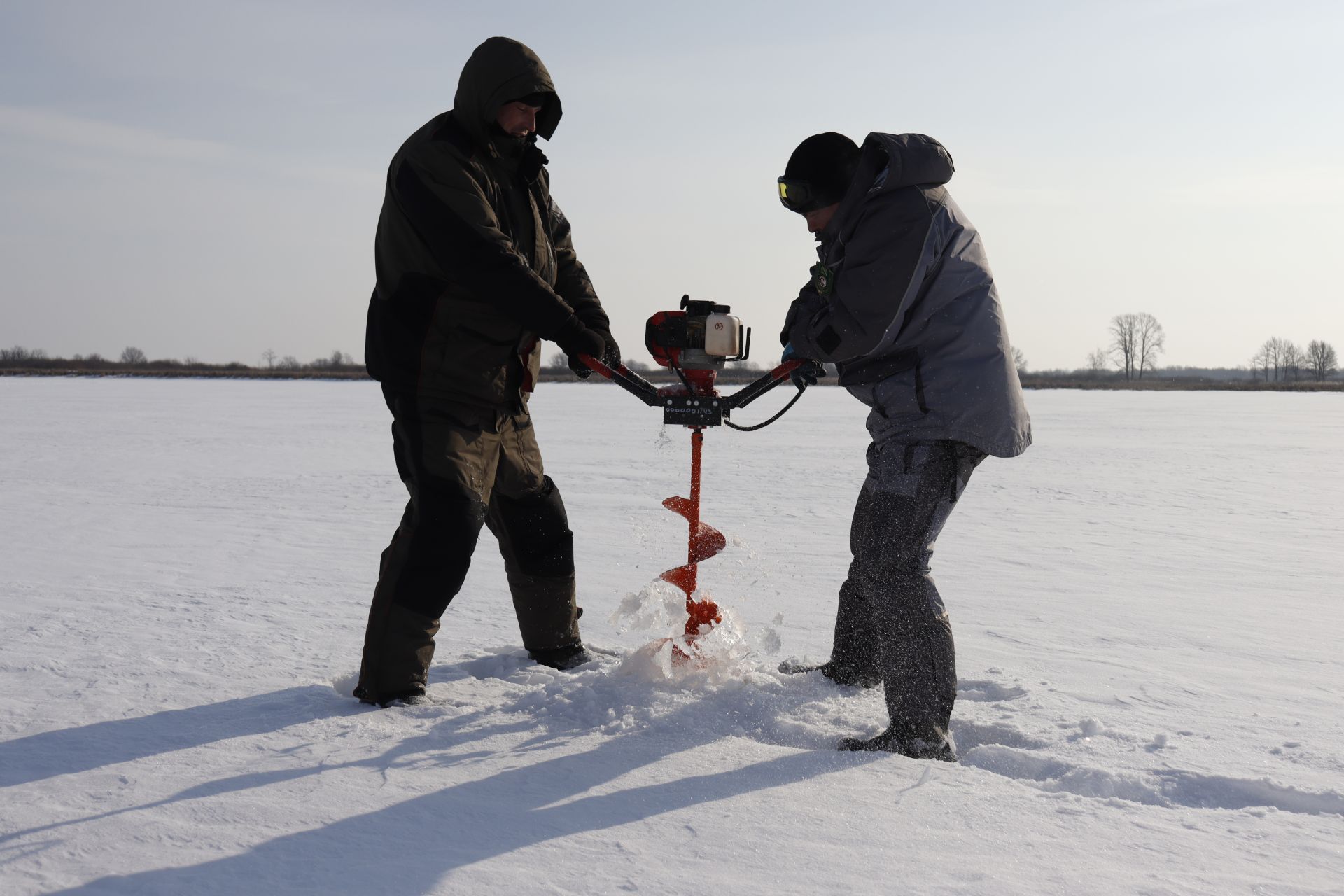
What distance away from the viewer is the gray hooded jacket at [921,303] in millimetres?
2447

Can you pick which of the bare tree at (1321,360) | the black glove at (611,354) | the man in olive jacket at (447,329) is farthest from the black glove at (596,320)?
the bare tree at (1321,360)

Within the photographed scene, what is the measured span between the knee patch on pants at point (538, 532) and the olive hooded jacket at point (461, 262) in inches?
16.0

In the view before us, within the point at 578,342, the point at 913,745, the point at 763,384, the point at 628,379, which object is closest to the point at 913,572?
the point at 913,745

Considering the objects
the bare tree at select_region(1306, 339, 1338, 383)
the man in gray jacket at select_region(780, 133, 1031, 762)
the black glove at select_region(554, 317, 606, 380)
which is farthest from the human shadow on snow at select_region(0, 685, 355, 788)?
the bare tree at select_region(1306, 339, 1338, 383)

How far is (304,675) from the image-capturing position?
3.09m

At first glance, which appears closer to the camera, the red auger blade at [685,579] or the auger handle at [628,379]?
the auger handle at [628,379]

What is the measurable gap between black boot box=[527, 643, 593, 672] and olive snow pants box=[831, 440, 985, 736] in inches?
43.4

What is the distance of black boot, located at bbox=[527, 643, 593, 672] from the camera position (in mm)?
3291

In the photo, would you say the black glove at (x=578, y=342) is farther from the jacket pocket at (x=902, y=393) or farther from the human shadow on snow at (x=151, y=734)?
the human shadow on snow at (x=151, y=734)

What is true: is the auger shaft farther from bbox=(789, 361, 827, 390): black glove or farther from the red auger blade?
bbox=(789, 361, 827, 390): black glove

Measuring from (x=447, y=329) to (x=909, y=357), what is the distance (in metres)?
1.28

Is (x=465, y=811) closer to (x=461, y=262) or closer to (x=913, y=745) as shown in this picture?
(x=913, y=745)

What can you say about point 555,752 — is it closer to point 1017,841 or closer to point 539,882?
point 539,882

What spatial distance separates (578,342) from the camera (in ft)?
9.49
